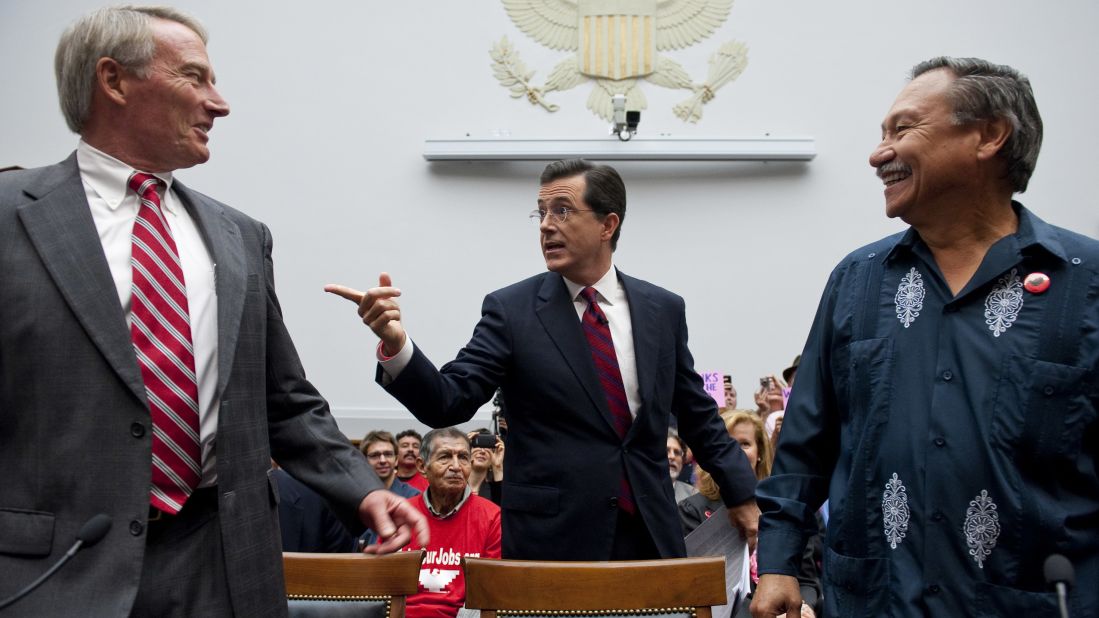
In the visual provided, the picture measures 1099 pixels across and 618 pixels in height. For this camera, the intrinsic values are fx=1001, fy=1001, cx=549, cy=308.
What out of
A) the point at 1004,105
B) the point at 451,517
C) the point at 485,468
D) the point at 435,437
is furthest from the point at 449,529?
the point at 1004,105

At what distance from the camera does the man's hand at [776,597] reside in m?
1.75

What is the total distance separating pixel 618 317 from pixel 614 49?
21.3ft

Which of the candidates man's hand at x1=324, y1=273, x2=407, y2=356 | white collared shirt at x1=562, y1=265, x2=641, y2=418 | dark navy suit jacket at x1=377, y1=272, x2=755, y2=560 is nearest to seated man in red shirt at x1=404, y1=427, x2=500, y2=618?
dark navy suit jacket at x1=377, y1=272, x2=755, y2=560

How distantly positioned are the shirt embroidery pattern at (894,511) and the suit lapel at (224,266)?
3.55 feet

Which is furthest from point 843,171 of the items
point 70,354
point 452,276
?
point 70,354

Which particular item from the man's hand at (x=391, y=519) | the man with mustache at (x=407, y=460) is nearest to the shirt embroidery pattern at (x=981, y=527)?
the man's hand at (x=391, y=519)

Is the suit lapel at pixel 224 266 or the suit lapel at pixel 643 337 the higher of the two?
the suit lapel at pixel 224 266

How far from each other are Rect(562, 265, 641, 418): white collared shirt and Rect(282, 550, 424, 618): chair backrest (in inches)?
26.6

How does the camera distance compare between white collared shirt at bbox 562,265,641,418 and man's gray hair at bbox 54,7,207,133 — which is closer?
man's gray hair at bbox 54,7,207,133

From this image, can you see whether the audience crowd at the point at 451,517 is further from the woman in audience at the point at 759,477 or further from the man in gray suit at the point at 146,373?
the man in gray suit at the point at 146,373

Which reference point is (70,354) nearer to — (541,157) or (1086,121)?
(541,157)

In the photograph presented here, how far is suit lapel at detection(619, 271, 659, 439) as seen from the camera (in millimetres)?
2531

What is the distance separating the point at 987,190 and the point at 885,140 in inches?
7.9

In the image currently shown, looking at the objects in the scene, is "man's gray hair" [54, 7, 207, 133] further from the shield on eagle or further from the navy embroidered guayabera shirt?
the shield on eagle
